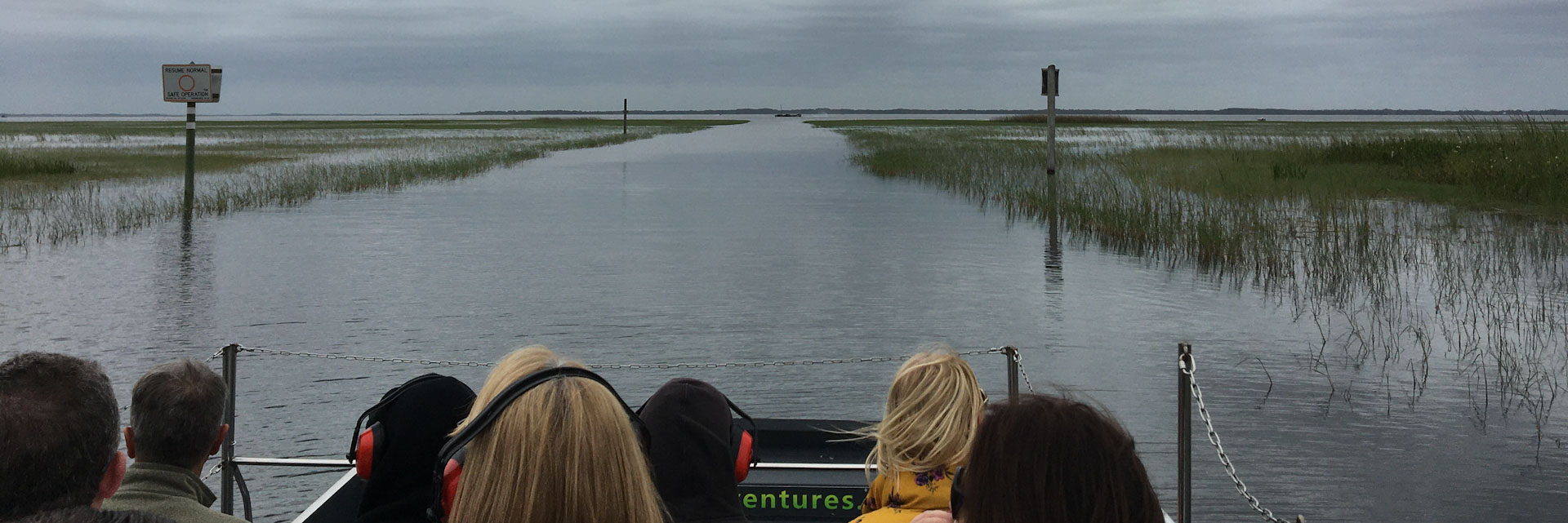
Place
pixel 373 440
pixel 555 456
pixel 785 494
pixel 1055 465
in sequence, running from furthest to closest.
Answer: pixel 785 494 → pixel 373 440 → pixel 555 456 → pixel 1055 465

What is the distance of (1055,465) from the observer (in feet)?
5.71

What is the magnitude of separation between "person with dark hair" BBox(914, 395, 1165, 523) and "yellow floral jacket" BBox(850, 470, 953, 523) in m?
1.06

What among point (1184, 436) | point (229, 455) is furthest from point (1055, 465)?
point (229, 455)

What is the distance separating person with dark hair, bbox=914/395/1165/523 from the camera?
174cm

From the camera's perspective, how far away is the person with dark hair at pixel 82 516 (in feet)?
6.09

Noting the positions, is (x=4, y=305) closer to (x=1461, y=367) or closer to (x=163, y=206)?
(x=163, y=206)

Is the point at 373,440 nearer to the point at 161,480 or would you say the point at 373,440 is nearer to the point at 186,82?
the point at 161,480

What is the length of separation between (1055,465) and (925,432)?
1.09 meters

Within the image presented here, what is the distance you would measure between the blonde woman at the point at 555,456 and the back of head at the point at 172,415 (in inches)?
39.6

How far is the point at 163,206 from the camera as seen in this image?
20875 millimetres

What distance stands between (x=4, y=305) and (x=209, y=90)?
33.6ft

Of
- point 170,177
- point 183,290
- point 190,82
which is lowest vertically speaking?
point 183,290

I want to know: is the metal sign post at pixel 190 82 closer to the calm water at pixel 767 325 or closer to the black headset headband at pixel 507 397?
the calm water at pixel 767 325

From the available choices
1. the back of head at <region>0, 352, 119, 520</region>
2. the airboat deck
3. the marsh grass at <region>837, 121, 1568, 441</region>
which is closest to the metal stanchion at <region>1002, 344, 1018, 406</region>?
the airboat deck
